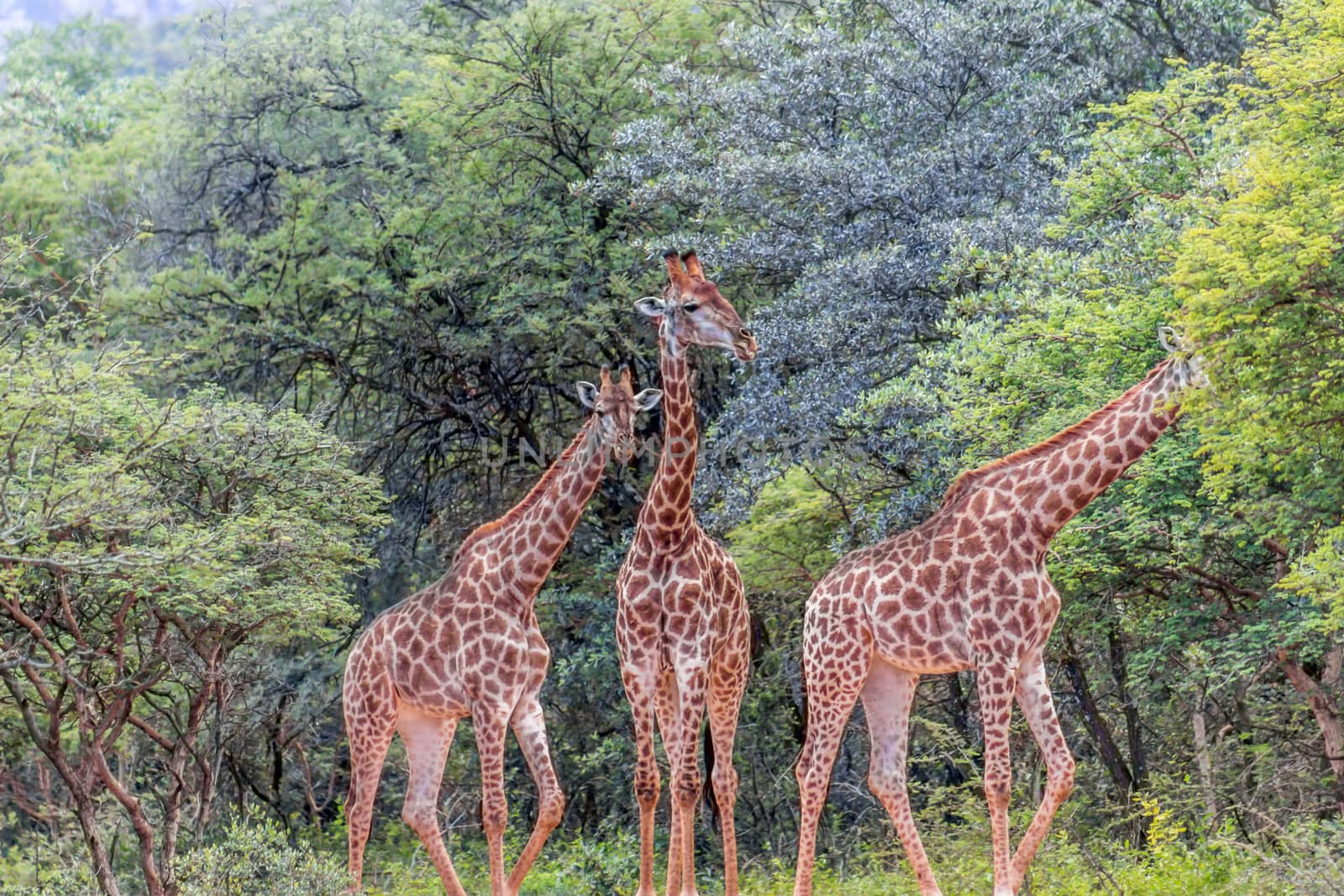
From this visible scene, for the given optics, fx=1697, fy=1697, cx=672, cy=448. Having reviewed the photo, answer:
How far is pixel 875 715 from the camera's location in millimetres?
11180

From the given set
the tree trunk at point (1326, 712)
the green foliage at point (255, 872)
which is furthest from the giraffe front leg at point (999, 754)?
the green foliage at point (255, 872)

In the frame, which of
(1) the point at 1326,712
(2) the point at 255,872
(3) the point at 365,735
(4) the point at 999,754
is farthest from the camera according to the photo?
(1) the point at 1326,712

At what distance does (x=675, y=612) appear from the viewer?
10.6 metres

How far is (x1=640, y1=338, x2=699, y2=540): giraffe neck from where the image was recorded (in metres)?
10.5

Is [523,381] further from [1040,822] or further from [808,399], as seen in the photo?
[1040,822]

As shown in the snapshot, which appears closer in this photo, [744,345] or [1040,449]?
[744,345]

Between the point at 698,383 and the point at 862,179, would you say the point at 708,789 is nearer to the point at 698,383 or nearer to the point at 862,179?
the point at 698,383

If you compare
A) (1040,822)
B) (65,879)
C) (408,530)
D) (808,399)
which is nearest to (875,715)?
(1040,822)

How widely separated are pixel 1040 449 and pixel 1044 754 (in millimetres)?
1853

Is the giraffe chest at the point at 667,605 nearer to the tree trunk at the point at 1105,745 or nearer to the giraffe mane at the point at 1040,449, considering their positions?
the giraffe mane at the point at 1040,449

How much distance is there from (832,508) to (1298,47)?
5.62 meters

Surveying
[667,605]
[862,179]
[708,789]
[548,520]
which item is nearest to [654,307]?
[548,520]

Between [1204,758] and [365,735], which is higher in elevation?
[365,735]

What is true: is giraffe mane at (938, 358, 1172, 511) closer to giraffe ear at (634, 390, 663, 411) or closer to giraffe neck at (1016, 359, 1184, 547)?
giraffe neck at (1016, 359, 1184, 547)
